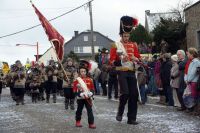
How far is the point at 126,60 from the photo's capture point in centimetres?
1177

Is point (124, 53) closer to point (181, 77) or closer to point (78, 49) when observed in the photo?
point (181, 77)

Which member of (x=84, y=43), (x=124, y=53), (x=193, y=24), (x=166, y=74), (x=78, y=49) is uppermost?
(x=84, y=43)

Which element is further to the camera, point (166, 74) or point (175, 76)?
point (166, 74)

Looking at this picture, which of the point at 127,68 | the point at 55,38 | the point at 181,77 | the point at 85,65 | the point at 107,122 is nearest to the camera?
the point at 127,68

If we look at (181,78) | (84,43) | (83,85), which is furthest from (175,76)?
(84,43)

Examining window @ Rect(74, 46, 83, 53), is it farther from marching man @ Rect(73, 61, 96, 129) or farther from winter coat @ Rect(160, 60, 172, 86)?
marching man @ Rect(73, 61, 96, 129)

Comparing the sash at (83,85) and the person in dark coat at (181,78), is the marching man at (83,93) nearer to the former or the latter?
the sash at (83,85)

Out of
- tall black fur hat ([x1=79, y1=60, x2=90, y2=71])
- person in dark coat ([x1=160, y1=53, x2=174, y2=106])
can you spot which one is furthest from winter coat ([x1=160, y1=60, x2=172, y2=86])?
tall black fur hat ([x1=79, y1=60, x2=90, y2=71])

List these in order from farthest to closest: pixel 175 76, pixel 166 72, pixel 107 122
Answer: pixel 166 72 → pixel 175 76 → pixel 107 122

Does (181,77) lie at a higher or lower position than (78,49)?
lower

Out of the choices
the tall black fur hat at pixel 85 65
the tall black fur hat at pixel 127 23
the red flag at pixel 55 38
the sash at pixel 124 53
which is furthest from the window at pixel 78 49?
the sash at pixel 124 53

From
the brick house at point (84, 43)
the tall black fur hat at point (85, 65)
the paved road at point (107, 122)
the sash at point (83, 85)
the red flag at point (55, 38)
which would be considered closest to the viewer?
the paved road at point (107, 122)

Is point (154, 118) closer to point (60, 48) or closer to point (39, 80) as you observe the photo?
point (60, 48)

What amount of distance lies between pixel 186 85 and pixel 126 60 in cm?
355
